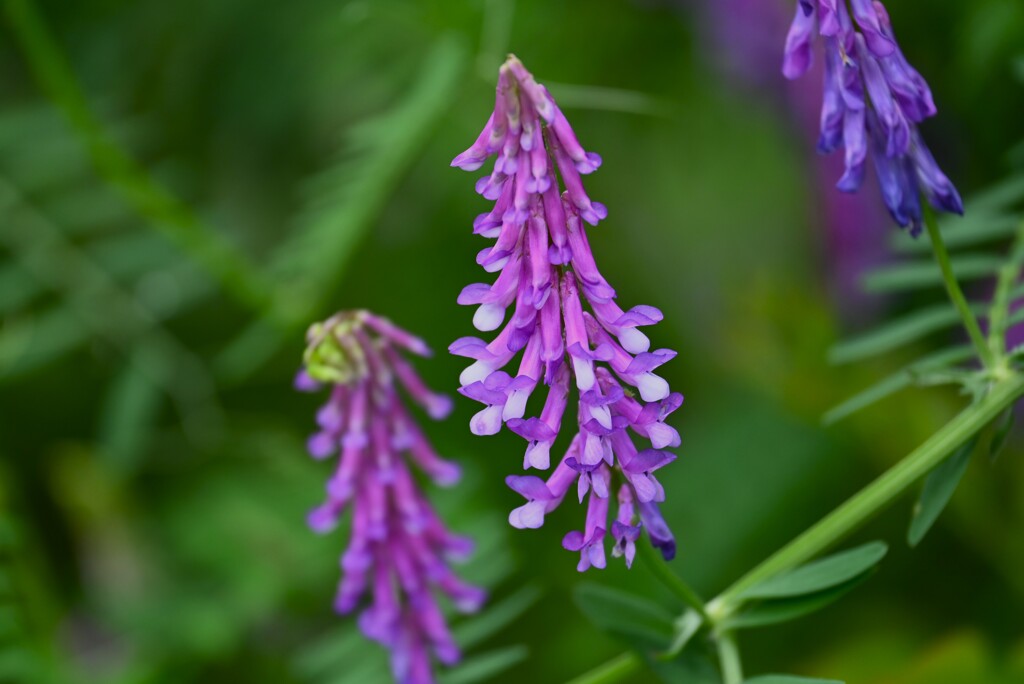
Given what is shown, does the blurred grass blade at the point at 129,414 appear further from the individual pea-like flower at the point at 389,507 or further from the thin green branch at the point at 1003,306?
the thin green branch at the point at 1003,306

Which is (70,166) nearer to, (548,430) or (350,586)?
(350,586)

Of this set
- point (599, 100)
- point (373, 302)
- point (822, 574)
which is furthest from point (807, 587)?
point (373, 302)

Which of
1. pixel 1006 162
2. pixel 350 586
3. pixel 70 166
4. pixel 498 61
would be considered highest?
pixel 70 166

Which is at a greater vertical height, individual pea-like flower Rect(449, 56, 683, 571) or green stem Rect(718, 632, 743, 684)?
individual pea-like flower Rect(449, 56, 683, 571)

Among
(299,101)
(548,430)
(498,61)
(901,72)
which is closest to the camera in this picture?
(548,430)

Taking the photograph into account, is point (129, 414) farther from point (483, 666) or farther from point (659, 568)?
point (659, 568)

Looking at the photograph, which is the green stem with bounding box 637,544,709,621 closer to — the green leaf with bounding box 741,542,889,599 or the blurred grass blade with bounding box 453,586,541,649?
the green leaf with bounding box 741,542,889,599

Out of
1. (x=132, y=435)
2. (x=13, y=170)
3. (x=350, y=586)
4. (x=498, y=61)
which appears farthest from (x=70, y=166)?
(x=350, y=586)

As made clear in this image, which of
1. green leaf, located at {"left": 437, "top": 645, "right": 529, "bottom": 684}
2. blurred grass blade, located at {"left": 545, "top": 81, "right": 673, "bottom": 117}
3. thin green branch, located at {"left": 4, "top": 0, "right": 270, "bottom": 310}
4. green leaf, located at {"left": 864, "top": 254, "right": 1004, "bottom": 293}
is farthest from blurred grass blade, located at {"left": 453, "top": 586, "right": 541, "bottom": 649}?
thin green branch, located at {"left": 4, "top": 0, "right": 270, "bottom": 310}
